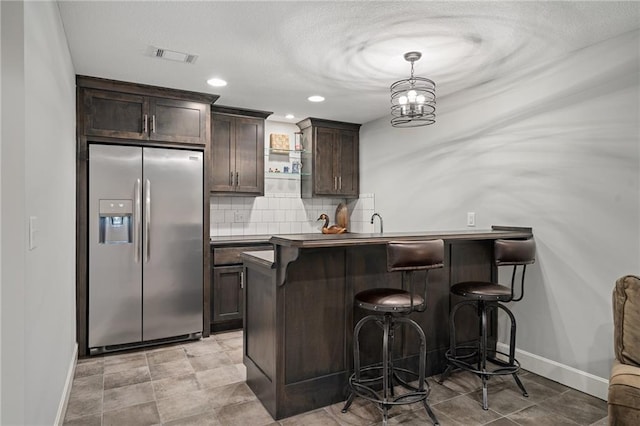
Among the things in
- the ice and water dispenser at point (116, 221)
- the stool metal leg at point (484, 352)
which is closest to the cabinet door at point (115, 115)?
the ice and water dispenser at point (116, 221)

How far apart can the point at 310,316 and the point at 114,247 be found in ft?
6.85

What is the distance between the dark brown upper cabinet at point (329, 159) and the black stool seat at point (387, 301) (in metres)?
2.74

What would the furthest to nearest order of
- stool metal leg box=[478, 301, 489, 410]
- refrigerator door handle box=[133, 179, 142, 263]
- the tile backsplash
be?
the tile backsplash, refrigerator door handle box=[133, 179, 142, 263], stool metal leg box=[478, 301, 489, 410]

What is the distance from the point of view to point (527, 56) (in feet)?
9.57

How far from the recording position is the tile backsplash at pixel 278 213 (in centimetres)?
475

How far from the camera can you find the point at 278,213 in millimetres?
5141

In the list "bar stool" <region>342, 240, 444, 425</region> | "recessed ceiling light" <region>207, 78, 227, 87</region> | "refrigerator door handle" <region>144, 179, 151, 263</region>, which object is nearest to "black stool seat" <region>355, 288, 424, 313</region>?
"bar stool" <region>342, 240, 444, 425</region>

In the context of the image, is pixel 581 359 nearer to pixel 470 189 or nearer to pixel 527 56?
pixel 470 189

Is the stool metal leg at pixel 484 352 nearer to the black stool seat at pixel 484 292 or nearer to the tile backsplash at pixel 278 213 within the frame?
the black stool seat at pixel 484 292

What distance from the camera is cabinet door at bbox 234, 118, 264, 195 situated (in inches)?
176

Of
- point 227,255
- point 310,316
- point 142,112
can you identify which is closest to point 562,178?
point 310,316

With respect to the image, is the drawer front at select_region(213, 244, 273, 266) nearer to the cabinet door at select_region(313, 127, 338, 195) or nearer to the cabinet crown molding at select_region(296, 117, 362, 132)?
the cabinet door at select_region(313, 127, 338, 195)

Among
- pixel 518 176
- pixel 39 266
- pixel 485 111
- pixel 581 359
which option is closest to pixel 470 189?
pixel 518 176

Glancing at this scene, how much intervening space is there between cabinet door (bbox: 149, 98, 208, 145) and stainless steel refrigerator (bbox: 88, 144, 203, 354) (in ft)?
0.48
